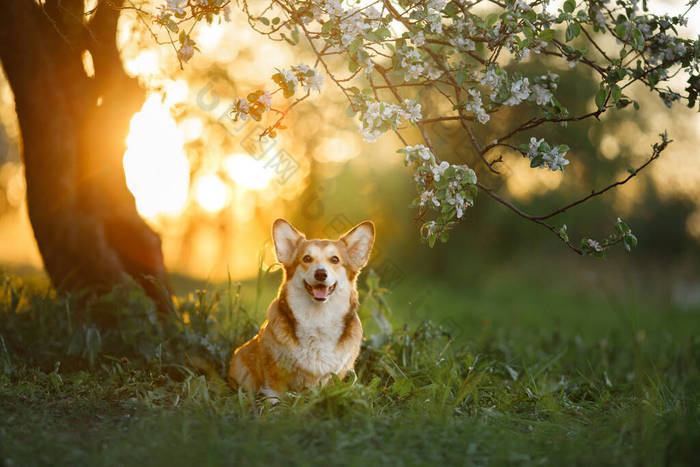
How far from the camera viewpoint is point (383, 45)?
374 cm

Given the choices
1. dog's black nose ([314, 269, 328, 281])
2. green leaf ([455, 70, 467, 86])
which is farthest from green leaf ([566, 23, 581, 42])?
dog's black nose ([314, 269, 328, 281])

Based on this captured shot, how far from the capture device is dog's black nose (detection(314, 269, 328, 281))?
13.0 ft

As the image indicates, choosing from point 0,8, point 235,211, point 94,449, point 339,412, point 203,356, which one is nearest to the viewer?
point 94,449

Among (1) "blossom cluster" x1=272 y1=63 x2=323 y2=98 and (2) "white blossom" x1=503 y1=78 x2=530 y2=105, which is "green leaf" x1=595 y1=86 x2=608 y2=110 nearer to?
(2) "white blossom" x1=503 y1=78 x2=530 y2=105

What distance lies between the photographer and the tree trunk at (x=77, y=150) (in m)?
5.53

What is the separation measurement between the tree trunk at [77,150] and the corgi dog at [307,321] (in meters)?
1.84

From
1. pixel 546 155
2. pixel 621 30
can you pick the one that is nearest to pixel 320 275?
pixel 546 155

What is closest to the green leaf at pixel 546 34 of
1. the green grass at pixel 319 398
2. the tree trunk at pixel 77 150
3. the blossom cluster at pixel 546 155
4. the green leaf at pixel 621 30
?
the green leaf at pixel 621 30

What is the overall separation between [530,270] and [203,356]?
13138mm

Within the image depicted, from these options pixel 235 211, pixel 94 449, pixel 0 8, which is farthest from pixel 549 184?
pixel 94 449

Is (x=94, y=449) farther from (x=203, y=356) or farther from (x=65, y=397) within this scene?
(x=203, y=356)

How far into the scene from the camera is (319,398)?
11.5ft

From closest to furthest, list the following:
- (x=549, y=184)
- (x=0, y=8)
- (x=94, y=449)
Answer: (x=94, y=449)
(x=0, y=8)
(x=549, y=184)

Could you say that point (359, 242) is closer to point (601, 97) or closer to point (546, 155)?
point (546, 155)
